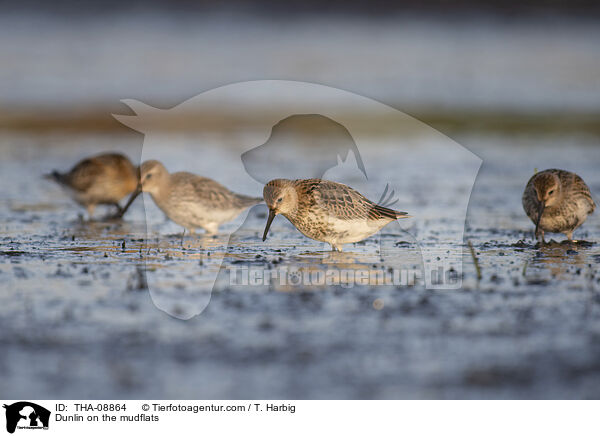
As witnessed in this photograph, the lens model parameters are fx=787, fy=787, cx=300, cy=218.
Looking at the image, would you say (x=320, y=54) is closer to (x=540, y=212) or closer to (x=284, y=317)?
(x=540, y=212)

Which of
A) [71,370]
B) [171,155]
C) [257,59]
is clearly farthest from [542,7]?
[71,370]

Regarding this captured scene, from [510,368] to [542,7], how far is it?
18.8 metres

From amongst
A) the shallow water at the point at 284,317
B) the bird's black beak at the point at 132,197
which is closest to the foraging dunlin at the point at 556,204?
the shallow water at the point at 284,317

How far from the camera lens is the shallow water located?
15.5ft

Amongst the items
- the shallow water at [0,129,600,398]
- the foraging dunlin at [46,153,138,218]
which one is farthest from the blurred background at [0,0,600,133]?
the shallow water at [0,129,600,398]

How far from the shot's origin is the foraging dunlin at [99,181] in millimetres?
10320

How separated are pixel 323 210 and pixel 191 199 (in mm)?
1780

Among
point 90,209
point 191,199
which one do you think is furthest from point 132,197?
point 90,209

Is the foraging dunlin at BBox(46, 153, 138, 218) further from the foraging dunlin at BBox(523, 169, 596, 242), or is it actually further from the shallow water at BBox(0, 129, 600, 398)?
the foraging dunlin at BBox(523, 169, 596, 242)

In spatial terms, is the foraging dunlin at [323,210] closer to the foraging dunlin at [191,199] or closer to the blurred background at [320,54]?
the foraging dunlin at [191,199]

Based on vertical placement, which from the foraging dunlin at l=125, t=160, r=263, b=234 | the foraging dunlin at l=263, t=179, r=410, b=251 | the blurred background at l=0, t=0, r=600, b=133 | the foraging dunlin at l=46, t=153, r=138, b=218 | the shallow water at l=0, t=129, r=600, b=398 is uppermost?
the blurred background at l=0, t=0, r=600, b=133

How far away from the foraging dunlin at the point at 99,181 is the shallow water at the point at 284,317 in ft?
2.06

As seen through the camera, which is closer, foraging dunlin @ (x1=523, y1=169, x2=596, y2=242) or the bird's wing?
foraging dunlin @ (x1=523, y1=169, x2=596, y2=242)

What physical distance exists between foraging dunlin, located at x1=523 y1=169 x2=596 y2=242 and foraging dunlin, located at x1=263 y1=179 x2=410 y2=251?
1739 mm
